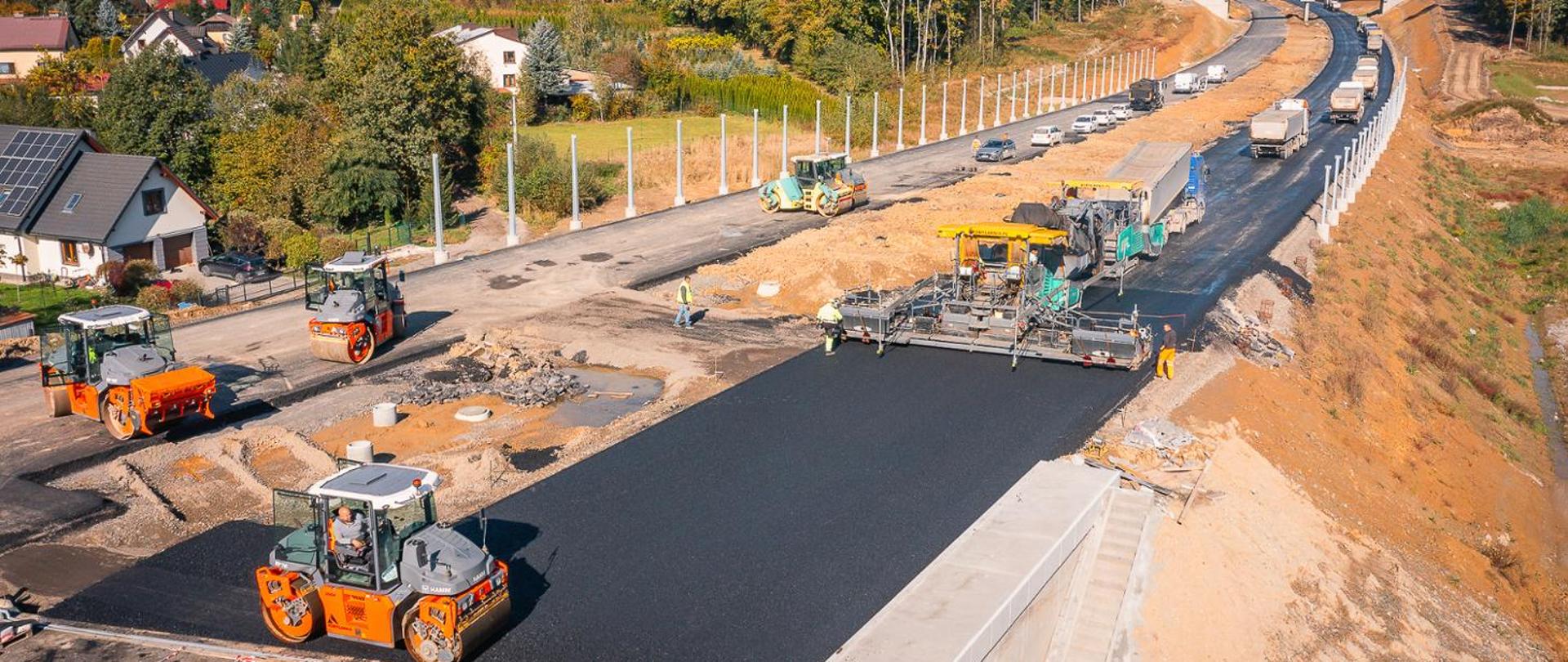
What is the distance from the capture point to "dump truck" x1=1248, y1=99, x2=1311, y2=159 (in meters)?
61.0

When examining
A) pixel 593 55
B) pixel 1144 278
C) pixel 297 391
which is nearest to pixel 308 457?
pixel 297 391

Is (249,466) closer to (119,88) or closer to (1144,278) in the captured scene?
(1144,278)

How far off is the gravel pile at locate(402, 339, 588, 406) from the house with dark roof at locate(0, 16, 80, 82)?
90.4 metres

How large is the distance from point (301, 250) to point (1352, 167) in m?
43.7

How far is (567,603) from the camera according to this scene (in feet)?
53.9

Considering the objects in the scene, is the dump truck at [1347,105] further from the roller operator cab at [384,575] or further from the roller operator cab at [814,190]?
the roller operator cab at [384,575]

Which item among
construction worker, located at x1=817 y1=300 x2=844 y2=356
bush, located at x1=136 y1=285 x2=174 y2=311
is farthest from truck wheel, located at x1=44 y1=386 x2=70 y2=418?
construction worker, located at x1=817 y1=300 x2=844 y2=356

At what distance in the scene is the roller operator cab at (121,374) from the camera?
23.2 m

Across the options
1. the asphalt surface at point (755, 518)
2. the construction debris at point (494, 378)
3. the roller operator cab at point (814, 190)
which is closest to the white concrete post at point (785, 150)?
the roller operator cab at point (814, 190)

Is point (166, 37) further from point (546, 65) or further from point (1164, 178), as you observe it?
point (1164, 178)

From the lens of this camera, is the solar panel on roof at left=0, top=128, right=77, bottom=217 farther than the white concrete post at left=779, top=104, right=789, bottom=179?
No

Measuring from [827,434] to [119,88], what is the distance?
2003 inches

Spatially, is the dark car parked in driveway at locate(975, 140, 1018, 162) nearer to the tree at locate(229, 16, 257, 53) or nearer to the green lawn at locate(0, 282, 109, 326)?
the green lawn at locate(0, 282, 109, 326)

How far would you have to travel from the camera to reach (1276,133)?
61.0m
